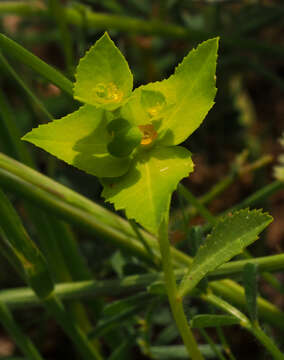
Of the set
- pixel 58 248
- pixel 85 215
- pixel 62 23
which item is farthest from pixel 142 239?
pixel 62 23

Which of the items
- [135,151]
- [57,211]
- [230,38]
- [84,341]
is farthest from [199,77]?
[230,38]

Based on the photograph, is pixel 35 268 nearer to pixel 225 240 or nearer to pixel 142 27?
pixel 225 240

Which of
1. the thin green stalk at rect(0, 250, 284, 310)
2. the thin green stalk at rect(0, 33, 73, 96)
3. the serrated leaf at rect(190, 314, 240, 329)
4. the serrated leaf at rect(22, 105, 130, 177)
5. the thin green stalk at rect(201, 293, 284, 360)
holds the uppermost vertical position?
the thin green stalk at rect(0, 33, 73, 96)

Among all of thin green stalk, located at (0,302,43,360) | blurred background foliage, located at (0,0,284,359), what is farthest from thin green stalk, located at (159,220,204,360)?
blurred background foliage, located at (0,0,284,359)

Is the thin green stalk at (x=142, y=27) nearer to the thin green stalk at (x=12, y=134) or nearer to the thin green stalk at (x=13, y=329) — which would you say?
the thin green stalk at (x=12, y=134)

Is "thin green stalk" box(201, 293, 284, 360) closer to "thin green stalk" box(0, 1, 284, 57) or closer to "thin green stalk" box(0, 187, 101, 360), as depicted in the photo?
"thin green stalk" box(0, 187, 101, 360)

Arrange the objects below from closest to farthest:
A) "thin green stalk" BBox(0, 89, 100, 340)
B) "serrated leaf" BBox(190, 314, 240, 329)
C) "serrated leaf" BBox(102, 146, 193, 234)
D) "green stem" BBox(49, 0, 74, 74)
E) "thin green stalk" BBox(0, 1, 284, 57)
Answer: "serrated leaf" BBox(102, 146, 193, 234), "serrated leaf" BBox(190, 314, 240, 329), "thin green stalk" BBox(0, 89, 100, 340), "green stem" BBox(49, 0, 74, 74), "thin green stalk" BBox(0, 1, 284, 57)
